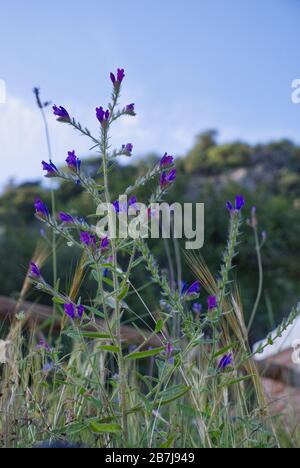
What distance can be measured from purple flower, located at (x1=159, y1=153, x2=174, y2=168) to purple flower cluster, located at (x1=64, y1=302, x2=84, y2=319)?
41 cm

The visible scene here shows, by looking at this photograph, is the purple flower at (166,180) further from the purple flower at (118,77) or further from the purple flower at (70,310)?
the purple flower at (70,310)

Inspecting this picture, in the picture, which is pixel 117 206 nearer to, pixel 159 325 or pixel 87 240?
pixel 87 240

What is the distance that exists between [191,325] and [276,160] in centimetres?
1669

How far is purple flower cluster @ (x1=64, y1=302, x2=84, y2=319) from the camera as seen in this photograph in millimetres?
1403

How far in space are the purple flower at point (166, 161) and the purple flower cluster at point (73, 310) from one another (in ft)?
1.34

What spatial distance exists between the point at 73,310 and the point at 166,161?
0.43 meters

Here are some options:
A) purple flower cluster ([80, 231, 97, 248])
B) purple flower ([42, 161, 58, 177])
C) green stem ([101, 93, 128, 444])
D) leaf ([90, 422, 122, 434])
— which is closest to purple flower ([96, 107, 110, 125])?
green stem ([101, 93, 128, 444])

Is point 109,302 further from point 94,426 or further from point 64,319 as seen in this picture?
point 94,426

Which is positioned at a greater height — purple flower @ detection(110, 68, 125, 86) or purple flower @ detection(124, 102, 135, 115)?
purple flower @ detection(110, 68, 125, 86)

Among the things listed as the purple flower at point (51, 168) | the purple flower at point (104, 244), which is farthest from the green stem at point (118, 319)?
the purple flower at point (51, 168)

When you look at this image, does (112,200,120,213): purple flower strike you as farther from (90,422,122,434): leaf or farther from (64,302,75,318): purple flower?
(90,422,122,434): leaf

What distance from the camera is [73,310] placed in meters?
1.42

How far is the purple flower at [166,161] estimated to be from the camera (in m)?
1.52

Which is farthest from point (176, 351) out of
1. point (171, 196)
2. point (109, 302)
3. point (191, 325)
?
point (171, 196)
